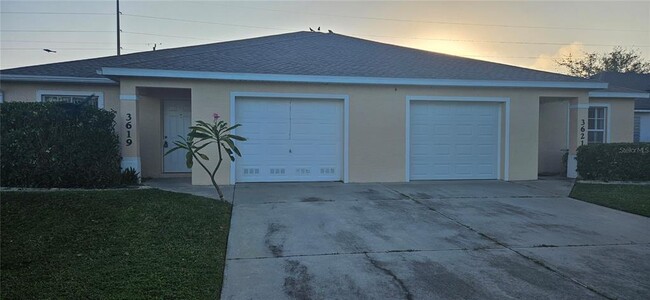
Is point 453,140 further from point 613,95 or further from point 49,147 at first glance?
point 49,147

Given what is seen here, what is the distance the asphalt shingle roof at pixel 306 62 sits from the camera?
10.6 meters

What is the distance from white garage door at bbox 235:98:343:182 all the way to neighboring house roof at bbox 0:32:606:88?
0.91 meters

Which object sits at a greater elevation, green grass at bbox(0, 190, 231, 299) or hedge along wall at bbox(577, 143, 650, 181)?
hedge along wall at bbox(577, 143, 650, 181)

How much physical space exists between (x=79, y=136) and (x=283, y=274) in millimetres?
6442

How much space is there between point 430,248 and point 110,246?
388cm

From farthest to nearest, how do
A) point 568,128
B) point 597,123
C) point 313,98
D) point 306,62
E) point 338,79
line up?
point 597,123 → point 568,128 → point 306,62 → point 313,98 → point 338,79

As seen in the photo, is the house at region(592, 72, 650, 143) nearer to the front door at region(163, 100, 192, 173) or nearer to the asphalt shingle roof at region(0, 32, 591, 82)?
the asphalt shingle roof at region(0, 32, 591, 82)

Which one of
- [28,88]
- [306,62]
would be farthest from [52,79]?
[306,62]

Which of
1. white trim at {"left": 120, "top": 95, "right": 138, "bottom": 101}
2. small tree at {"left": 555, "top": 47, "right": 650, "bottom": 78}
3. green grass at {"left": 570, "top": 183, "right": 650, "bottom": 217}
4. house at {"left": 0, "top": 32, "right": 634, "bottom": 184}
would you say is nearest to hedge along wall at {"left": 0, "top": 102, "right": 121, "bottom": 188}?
white trim at {"left": 120, "top": 95, "right": 138, "bottom": 101}

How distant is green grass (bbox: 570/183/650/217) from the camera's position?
8.01m

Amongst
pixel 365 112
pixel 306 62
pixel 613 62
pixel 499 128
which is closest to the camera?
pixel 365 112

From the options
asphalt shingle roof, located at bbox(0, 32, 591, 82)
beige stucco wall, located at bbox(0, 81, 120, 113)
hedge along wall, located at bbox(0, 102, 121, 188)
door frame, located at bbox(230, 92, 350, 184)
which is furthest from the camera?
beige stucco wall, located at bbox(0, 81, 120, 113)

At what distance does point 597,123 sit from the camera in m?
14.3

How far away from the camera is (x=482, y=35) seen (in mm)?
27609
